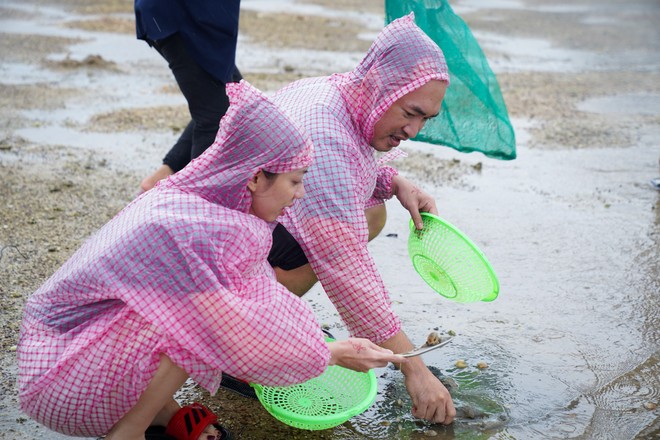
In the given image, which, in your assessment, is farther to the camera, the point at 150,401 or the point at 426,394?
the point at 426,394

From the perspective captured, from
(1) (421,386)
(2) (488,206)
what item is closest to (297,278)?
(1) (421,386)

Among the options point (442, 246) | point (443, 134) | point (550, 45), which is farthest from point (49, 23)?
point (442, 246)

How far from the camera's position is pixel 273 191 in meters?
2.28

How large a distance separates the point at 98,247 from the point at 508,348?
5.43ft

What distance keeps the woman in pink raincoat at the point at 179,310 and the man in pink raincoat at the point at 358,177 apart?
A: 1.03 ft

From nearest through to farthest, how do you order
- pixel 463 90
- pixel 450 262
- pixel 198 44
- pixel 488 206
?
pixel 450 262 < pixel 463 90 < pixel 198 44 < pixel 488 206

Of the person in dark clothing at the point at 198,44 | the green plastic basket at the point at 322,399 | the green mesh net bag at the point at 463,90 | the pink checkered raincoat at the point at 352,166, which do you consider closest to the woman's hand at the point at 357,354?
the green plastic basket at the point at 322,399

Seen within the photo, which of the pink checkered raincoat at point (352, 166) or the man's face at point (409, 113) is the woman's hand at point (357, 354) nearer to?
the pink checkered raincoat at point (352, 166)

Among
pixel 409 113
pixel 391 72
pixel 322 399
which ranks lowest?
pixel 322 399

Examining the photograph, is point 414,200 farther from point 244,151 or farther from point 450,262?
point 244,151

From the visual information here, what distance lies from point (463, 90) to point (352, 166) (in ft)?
3.40

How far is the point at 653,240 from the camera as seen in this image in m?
4.23

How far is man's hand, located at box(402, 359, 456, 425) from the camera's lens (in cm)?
258

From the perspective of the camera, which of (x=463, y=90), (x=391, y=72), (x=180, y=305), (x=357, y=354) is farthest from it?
(x=463, y=90)
